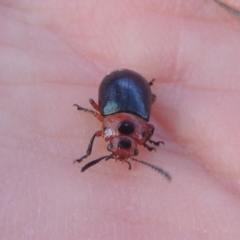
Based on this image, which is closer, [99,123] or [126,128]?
[126,128]

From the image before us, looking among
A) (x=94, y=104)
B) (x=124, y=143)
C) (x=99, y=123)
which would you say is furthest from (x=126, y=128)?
(x=94, y=104)

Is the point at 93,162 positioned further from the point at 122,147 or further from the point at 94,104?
the point at 94,104

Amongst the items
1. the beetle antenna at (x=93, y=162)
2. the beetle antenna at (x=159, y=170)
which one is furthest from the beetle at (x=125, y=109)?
the beetle antenna at (x=93, y=162)

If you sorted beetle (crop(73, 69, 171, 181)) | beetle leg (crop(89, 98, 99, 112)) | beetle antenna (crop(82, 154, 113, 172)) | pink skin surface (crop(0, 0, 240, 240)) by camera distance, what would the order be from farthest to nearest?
beetle leg (crop(89, 98, 99, 112)) < beetle (crop(73, 69, 171, 181)) < beetle antenna (crop(82, 154, 113, 172)) < pink skin surface (crop(0, 0, 240, 240))

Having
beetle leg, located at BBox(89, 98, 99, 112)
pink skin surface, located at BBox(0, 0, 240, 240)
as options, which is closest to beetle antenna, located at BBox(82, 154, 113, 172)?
pink skin surface, located at BBox(0, 0, 240, 240)

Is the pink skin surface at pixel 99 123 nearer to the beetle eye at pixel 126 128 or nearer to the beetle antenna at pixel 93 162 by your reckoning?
the beetle antenna at pixel 93 162

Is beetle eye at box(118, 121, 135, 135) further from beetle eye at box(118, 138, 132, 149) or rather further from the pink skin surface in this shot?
the pink skin surface

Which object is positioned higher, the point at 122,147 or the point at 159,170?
the point at 122,147
